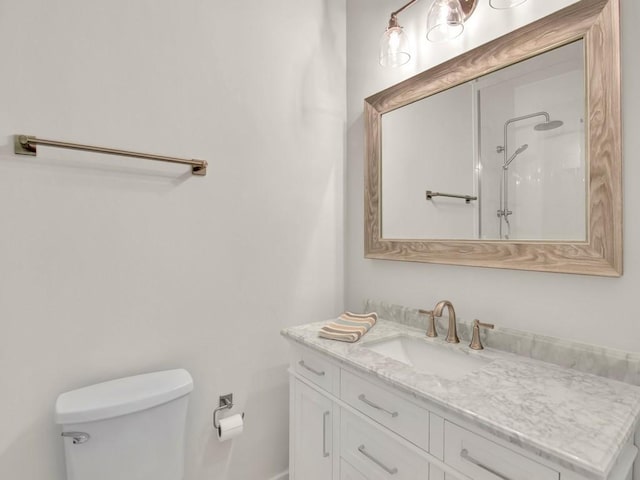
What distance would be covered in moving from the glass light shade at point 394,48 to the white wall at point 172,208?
→ 1.30ft

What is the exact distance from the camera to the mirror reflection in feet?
3.55

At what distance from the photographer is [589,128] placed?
103cm

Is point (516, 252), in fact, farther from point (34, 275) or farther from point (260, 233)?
point (34, 275)

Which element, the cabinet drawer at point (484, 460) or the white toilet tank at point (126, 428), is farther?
the white toilet tank at point (126, 428)

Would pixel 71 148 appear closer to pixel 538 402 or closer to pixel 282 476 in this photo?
pixel 538 402

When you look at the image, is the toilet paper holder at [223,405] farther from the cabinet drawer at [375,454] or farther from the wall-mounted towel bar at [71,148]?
the wall-mounted towel bar at [71,148]

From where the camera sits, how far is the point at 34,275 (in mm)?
1116

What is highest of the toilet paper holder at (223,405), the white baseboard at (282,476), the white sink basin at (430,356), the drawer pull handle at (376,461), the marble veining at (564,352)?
the marble veining at (564,352)

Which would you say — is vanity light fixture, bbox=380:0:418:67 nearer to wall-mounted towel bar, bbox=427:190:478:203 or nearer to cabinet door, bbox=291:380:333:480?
wall-mounted towel bar, bbox=427:190:478:203

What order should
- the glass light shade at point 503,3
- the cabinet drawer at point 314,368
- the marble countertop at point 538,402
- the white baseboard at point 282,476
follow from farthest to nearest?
the white baseboard at point 282,476 → the cabinet drawer at point 314,368 → the glass light shade at point 503,3 → the marble countertop at point 538,402

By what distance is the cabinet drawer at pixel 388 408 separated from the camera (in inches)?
37.1

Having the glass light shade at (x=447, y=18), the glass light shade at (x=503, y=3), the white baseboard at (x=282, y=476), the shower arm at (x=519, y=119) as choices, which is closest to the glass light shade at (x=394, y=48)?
the glass light shade at (x=447, y=18)

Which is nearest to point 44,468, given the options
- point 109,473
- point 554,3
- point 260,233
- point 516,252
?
point 109,473

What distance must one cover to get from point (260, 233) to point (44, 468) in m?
1.12
